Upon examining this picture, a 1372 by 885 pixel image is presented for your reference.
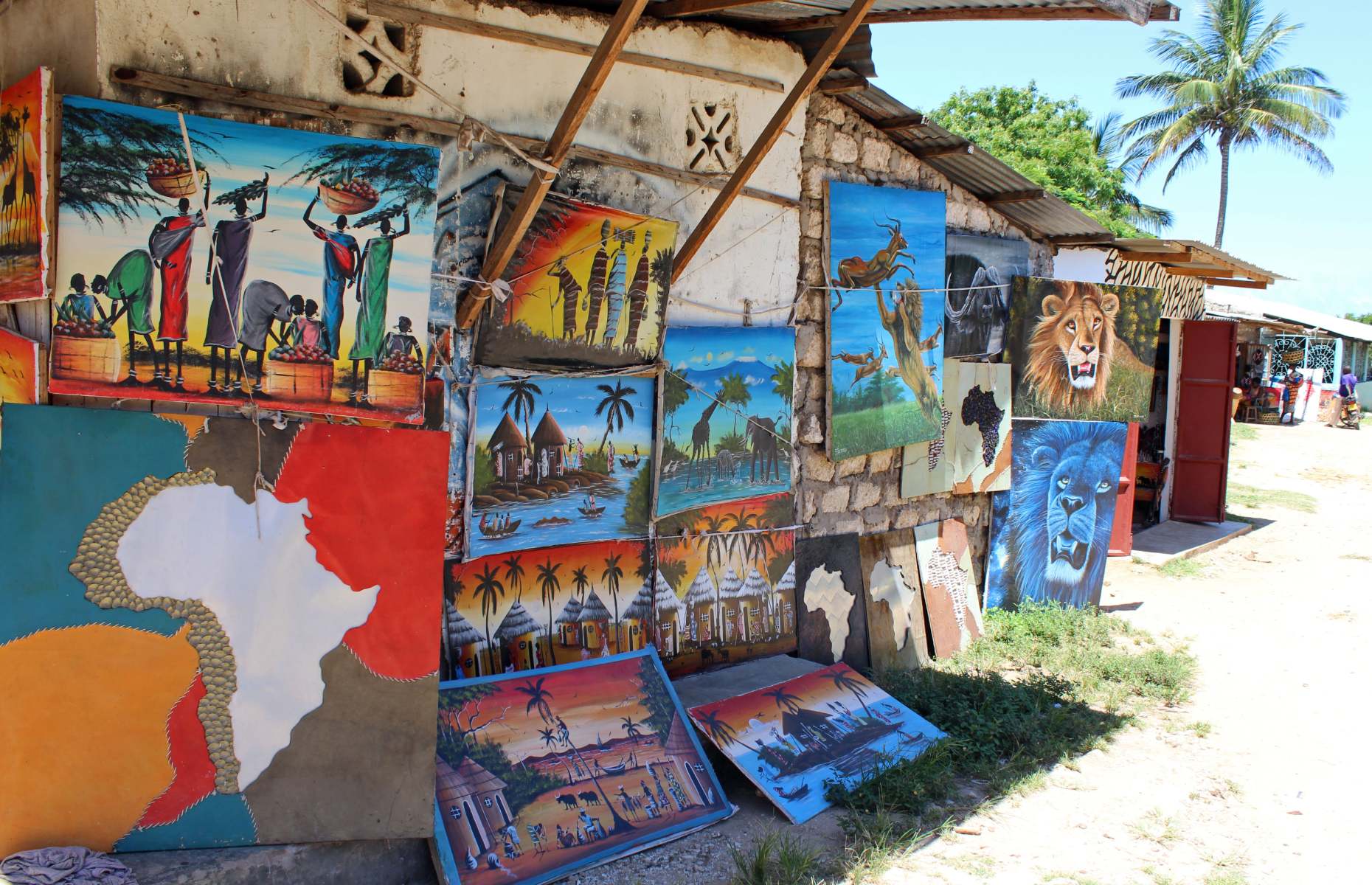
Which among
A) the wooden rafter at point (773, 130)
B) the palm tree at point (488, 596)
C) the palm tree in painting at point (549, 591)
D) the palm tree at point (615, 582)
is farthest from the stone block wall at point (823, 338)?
the palm tree at point (488, 596)

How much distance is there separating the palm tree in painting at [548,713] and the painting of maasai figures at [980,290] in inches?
156

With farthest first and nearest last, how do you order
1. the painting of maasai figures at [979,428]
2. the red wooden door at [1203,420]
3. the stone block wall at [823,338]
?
the red wooden door at [1203,420] → the painting of maasai figures at [979,428] → the stone block wall at [823,338]

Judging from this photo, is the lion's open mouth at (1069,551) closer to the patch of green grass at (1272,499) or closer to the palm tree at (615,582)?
the palm tree at (615,582)

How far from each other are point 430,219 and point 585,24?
1.37 m

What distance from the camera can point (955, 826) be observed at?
14.7 ft

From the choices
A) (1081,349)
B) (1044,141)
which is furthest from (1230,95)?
(1081,349)

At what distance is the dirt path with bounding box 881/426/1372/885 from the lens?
13.9ft

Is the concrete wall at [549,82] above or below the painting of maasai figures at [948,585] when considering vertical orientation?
above

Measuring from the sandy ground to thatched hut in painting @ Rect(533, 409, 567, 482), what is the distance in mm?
1677

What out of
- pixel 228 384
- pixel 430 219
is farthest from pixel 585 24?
pixel 228 384

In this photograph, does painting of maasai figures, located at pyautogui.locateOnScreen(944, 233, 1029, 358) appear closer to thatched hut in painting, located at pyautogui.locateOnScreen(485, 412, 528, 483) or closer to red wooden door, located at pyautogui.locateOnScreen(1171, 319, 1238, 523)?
thatched hut in painting, located at pyautogui.locateOnScreen(485, 412, 528, 483)

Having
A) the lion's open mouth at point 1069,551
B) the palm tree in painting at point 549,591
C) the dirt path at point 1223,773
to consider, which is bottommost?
the dirt path at point 1223,773

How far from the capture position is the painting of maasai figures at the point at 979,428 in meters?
7.01

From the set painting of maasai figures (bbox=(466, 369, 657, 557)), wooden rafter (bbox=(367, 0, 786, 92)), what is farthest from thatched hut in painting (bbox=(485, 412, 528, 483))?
wooden rafter (bbox=(367, 0, 786, 92))
